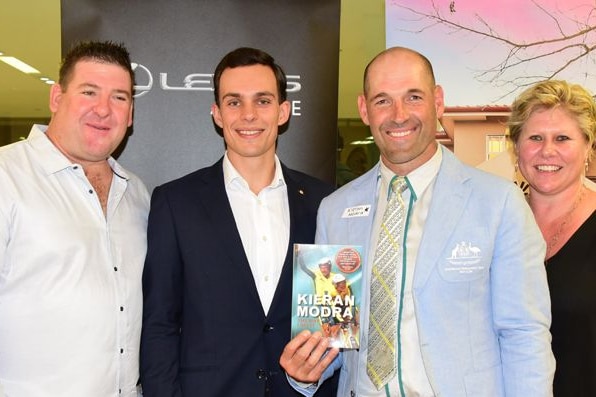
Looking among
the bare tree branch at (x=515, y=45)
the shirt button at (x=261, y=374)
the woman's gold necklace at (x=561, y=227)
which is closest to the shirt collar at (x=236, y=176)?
the shirt button at (x=261, y=374)

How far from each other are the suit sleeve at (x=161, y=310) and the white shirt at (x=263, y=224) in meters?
0.33

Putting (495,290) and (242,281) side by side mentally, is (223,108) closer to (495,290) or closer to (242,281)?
(242,281)

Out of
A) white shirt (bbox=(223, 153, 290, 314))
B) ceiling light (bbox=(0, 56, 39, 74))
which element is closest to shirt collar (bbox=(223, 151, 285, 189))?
white shirt (bbox=(223, 153, 290, 314))

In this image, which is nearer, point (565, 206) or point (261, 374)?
point (261, 374)

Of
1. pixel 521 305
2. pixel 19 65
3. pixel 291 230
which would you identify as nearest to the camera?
pixel 521 305

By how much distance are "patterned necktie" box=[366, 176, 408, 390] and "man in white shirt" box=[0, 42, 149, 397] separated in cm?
109

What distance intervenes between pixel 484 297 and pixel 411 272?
0.29m

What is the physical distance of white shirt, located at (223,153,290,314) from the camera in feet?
9.83

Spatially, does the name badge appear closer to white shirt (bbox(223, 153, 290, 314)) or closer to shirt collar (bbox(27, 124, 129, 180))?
white shirt (bbox(223, 153, 290, 314))

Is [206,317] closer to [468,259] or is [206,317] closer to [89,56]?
[468,259]

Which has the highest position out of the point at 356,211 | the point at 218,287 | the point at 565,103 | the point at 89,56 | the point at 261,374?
the point at 89,56

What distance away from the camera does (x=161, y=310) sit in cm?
288

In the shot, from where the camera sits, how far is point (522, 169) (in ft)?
10.8

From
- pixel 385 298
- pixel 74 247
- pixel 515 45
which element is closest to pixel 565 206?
pixel 385 298
